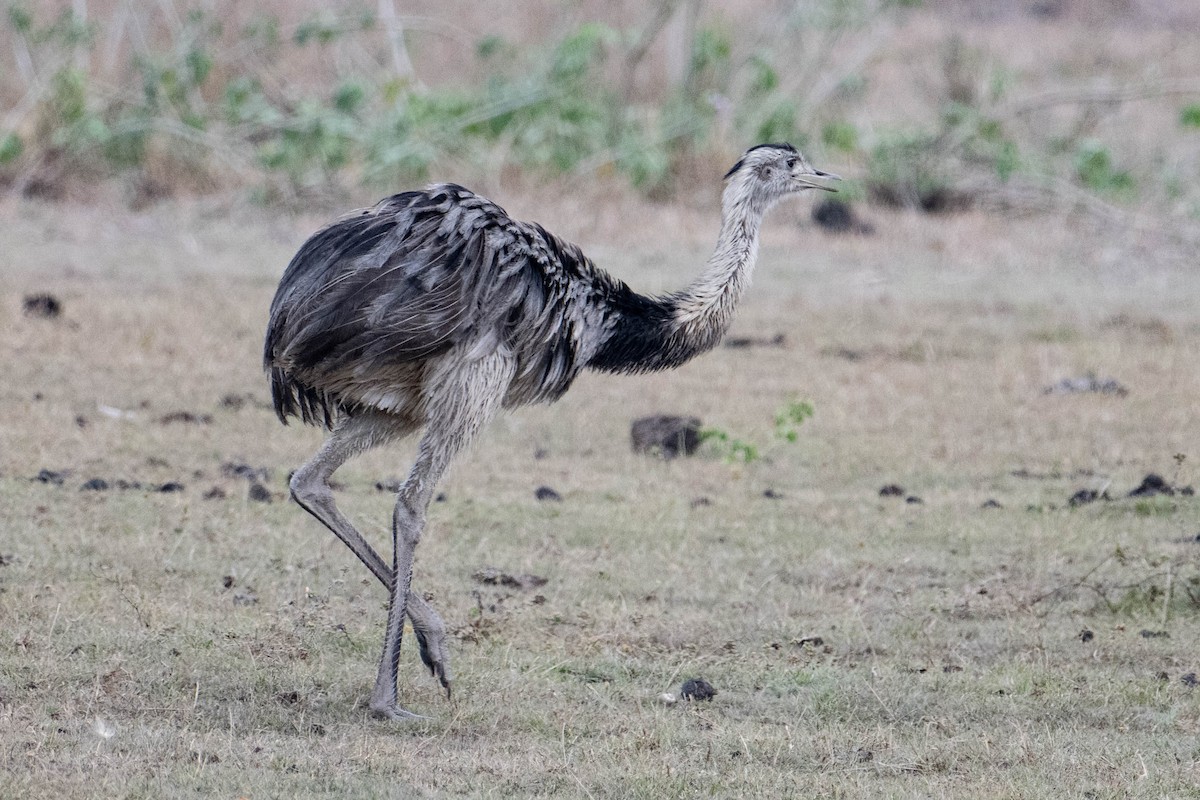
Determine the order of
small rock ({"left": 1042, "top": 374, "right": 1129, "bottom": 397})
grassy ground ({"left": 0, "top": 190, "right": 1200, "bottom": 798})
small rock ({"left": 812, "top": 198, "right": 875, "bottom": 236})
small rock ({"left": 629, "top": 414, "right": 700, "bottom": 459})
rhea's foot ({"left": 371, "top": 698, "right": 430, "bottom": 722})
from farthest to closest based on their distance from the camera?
1. small rock ({"left": 812, "top": 198, "right": 875, "bottom": 236})
2. small rock ({"left": 1042, "top": 374, "right": 1129, "bottom": 397})
3. small rock ({"left": 629, "top": 414, "right": 700, "bottom": 459})
4. rhea's foot ({"left": 371, "top": 698, "right": 430, "bottom": 722})
5. grassy ground ({"left": 0, "top": 190, "right": 1200, "bottom": 798})

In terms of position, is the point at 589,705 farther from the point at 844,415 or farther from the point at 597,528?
the point at 844,415

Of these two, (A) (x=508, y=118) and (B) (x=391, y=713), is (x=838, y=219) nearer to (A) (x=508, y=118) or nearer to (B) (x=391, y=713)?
(A) (x=508, y=118)

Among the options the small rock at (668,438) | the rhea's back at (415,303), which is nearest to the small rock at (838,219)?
the small rock at (668,438)

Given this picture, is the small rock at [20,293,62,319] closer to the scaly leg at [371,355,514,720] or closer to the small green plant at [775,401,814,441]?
the small green plant at [775,401,814,441]

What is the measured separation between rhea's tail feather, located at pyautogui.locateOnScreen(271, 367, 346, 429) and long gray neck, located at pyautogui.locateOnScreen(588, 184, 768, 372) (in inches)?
32.8

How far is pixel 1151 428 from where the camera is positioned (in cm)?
938

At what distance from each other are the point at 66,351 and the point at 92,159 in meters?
5.53

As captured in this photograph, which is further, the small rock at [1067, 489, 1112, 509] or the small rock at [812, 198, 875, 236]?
the small rock at [812, 198, 875, 236]

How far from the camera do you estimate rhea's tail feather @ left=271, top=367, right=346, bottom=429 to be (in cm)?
539

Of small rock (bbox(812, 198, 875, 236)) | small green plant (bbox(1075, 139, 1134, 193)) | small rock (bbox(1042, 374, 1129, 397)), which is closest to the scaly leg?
small rock (bbox(1042, 374, 1129, 397))

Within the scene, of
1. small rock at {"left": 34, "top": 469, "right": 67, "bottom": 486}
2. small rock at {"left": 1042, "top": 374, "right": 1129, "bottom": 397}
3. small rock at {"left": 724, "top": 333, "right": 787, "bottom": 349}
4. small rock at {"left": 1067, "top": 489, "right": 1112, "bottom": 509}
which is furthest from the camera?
small rock at {"left": 724, "top": 333, "right": 787, "bottom": 349}

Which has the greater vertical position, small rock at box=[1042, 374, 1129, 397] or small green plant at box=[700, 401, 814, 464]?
small rock at box=[1042, 374, 1129, 397]

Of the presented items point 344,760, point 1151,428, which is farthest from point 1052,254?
point 344,760

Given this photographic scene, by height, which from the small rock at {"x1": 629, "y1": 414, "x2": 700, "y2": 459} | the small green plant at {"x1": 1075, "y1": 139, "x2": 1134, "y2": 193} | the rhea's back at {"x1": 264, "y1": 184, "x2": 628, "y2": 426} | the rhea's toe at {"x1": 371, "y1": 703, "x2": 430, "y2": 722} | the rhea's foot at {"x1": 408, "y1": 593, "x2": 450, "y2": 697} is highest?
the small green plant at {"x1": 1075, "y1": 139, "x2": 1134, "y2": 193}
